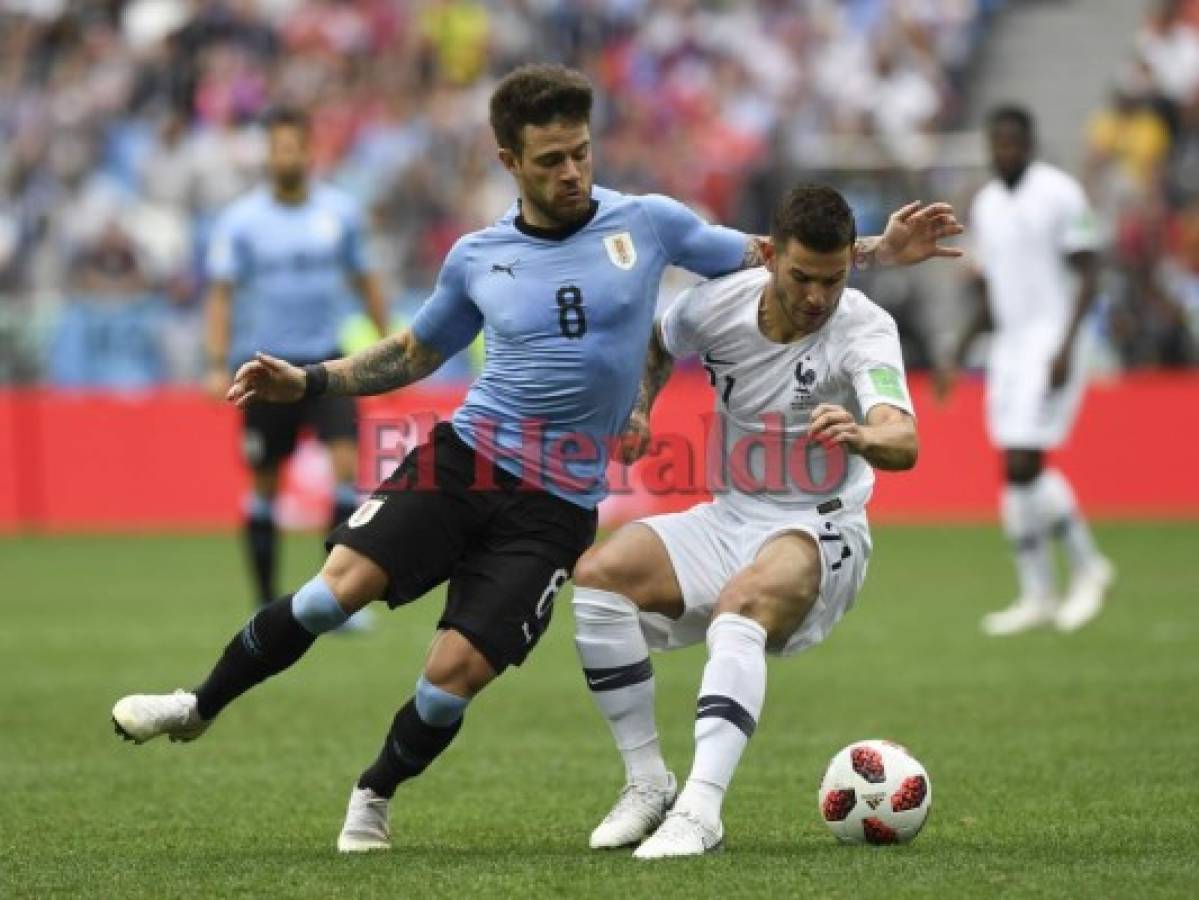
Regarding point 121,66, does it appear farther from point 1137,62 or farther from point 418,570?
point 418,570

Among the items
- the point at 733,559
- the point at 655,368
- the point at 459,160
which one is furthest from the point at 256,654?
the point at 459,160

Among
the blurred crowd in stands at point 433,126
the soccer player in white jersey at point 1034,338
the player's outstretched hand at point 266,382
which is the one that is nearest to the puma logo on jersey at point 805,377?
the player's outstretched hand at point 266,382

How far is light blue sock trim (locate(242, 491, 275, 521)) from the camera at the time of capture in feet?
45.3

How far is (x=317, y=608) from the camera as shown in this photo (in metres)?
6.81

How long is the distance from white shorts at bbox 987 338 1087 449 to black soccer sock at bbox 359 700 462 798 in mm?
7375

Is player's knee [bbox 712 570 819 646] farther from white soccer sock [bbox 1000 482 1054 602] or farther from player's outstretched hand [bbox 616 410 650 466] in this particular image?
white soccer sock [bbox 1000 482 1054 602]

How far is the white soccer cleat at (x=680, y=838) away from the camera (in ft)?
21.4

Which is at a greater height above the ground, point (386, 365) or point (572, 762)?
point (386, 365)

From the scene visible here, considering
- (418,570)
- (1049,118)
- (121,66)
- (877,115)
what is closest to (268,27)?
(121,66)

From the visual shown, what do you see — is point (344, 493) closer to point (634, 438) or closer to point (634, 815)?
point (634, 438)

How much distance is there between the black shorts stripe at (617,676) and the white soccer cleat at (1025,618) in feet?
21.7

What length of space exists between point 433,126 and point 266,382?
17.2m

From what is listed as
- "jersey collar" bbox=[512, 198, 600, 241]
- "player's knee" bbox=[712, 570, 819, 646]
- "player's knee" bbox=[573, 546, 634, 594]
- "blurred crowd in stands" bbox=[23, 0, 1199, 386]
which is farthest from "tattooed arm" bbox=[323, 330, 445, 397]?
"blurred crowd in stands" bbox=[23, 0, 1199, 386]

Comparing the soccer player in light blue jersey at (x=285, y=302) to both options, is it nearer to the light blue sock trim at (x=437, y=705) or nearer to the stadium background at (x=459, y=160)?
the stadium background at (x=459, y=160)
